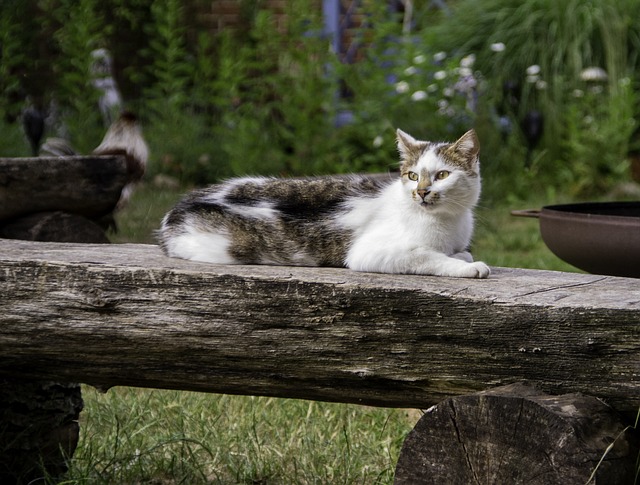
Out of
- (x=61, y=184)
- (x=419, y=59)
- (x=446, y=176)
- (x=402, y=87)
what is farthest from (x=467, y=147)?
(x=419, y=59)

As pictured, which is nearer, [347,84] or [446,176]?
[446,176]

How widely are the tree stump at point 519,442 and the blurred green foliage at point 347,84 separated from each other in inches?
194

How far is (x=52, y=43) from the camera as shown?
8.30 metres

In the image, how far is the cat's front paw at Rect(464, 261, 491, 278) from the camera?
83.4 inches

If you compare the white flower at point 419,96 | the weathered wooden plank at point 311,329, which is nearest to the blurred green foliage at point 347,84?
the white flower at point 419,96

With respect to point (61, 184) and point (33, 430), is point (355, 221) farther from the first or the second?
point (61, 184)

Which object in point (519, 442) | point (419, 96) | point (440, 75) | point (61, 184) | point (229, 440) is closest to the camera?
point (519, 442)

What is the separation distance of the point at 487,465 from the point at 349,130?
230 inches

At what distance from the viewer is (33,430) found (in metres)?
2.75

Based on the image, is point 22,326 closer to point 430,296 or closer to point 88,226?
point 430,296

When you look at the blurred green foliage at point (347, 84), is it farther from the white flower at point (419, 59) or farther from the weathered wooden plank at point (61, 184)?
the weathered wooden plank at point (61, 184)

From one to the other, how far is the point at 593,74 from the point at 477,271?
20.4ft

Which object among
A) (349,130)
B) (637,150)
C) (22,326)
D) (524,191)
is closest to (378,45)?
(349,130)

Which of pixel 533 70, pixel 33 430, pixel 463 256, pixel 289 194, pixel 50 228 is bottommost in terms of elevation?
pixel 33 430
